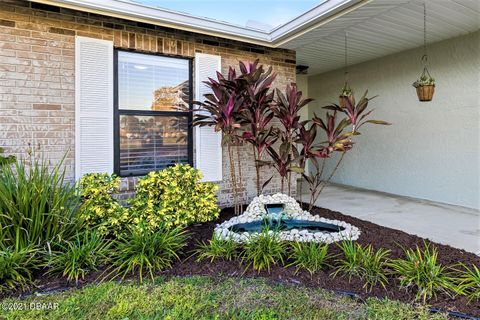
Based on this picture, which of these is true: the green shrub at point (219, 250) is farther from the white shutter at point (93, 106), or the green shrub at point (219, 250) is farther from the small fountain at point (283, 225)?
the white shutter at point (93, 106)

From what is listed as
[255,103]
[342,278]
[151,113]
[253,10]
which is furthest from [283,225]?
[253,10]

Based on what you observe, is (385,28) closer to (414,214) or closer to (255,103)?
(255,103)

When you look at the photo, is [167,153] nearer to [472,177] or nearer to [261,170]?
[261,170]

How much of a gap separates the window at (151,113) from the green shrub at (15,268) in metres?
1.83

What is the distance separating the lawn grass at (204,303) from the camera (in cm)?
235

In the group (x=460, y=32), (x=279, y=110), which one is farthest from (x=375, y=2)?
(x=460, y=32)

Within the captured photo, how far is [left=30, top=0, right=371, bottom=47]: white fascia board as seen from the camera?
386 cm

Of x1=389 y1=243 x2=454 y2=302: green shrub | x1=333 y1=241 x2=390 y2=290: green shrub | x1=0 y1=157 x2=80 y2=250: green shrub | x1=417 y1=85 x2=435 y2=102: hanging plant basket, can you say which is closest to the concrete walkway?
x1=389 y1=243 x2=454 y2=302: green shrub

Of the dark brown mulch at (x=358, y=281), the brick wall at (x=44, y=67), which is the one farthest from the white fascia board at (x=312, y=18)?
the dark brown mulch at (x=358, y=281)

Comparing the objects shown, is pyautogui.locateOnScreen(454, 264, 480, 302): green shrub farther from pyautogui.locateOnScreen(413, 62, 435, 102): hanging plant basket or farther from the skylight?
the skylight

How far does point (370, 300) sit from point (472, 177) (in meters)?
4.36

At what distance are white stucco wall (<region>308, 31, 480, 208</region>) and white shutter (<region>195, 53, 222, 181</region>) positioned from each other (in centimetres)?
411

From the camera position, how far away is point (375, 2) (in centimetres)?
396

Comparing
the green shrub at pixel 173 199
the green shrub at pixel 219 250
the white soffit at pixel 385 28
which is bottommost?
the green shrub at pixel 219 250
